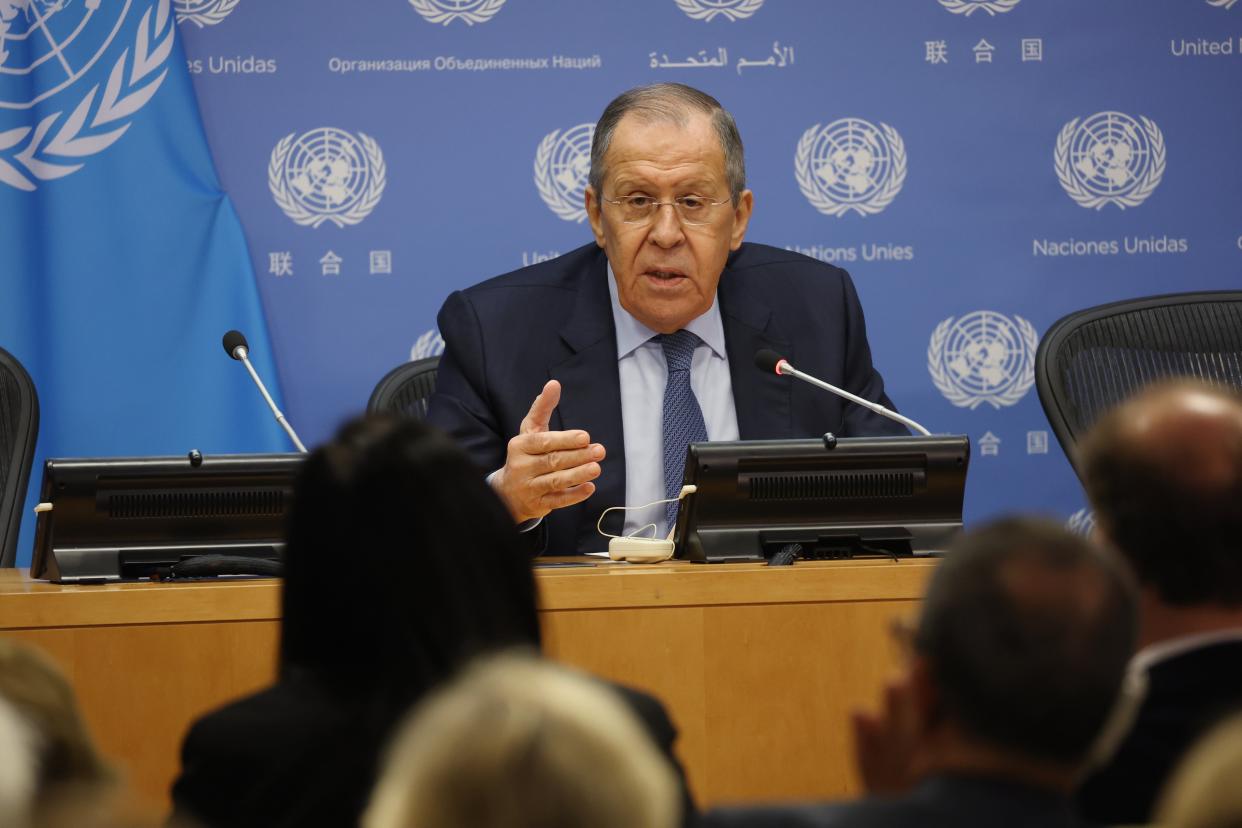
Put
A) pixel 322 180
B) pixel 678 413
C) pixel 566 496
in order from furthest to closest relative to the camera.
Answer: pixel 322 180 → pixel 678 413 → pixel 566 496

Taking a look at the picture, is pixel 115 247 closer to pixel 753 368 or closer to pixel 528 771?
pixel 753 368

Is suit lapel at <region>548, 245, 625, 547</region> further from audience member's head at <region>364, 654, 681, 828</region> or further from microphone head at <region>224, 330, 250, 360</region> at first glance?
audience member's head at <region>364, 654, 681, 828</region>

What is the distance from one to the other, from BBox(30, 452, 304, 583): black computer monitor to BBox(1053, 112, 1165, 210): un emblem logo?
8.60 feet

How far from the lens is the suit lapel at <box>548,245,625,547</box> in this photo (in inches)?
128

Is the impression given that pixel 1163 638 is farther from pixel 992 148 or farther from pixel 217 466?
pixel 992 148

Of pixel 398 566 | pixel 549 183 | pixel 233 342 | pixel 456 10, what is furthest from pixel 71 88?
pixel 398 566

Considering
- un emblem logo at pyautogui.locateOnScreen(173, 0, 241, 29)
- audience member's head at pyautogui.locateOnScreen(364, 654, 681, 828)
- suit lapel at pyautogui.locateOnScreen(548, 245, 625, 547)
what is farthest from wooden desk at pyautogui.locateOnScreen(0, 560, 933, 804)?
un emblem logo at pyautogui.locateOnScreen(173, 0, 241, 29)

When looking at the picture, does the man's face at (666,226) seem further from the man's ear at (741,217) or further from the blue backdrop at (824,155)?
the blue backdrop at (824,155)

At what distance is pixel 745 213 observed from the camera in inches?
142

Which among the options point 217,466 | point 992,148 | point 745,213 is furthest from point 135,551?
point 992,148

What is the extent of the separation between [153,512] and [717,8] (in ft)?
7.77

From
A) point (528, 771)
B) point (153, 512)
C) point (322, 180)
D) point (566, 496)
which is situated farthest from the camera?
point (322, 180)

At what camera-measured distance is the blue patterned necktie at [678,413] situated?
10.7 ft

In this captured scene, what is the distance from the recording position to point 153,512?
271cm
